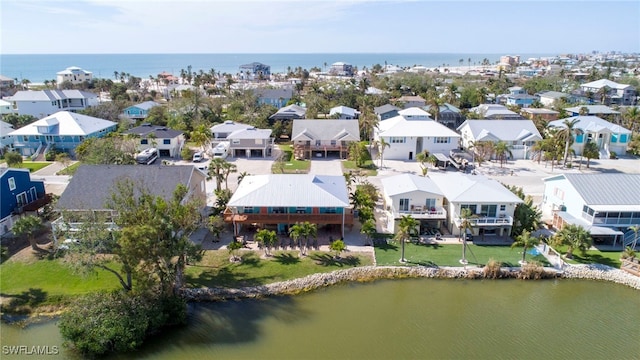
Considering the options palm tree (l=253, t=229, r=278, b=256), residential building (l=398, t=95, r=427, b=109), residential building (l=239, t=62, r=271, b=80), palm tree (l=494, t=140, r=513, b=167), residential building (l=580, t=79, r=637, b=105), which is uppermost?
residential building (l=239, t=62, r=271, b=80)

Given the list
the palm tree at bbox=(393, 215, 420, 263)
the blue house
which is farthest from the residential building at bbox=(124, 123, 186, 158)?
the palm tree at bbox=(393, 215, 420, 263)

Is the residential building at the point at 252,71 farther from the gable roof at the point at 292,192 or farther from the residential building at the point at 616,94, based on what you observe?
the gable roof at the point at 292,192

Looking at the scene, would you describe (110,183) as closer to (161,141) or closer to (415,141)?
(161,141)

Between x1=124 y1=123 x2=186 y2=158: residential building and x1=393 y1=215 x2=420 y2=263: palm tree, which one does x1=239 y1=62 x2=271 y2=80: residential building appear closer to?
x1=124 y1=123 x2=186 y2=158: residential building

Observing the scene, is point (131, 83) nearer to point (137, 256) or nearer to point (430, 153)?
point (430, 153)

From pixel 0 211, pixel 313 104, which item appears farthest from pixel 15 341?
pixel 313 104

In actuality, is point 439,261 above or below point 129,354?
above

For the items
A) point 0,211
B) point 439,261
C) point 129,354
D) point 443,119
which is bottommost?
point 129,354
